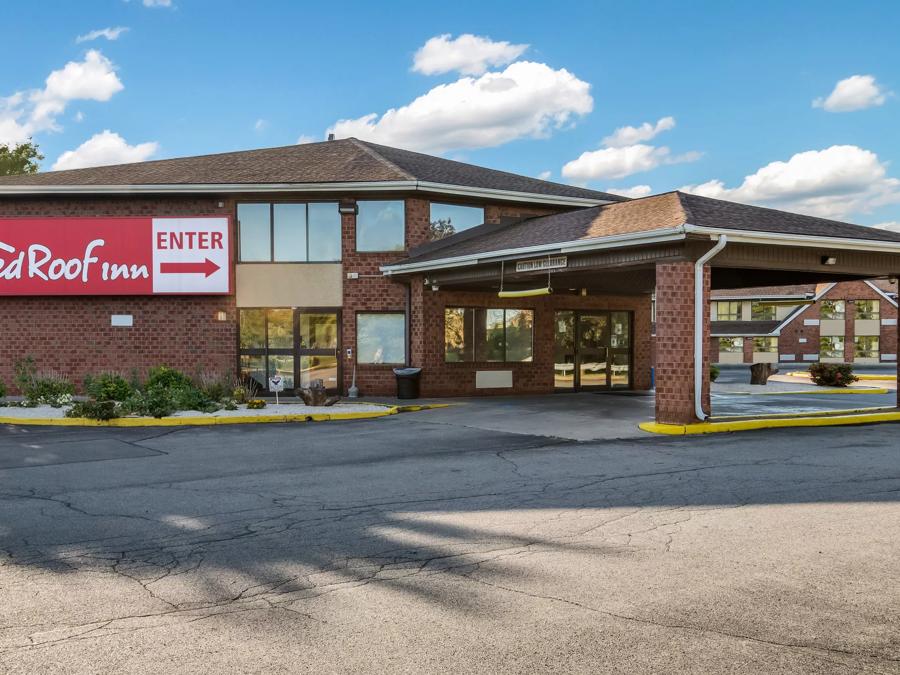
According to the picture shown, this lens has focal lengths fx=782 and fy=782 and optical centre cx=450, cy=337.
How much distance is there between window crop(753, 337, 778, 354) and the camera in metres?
59.2

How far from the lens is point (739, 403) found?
1972cm

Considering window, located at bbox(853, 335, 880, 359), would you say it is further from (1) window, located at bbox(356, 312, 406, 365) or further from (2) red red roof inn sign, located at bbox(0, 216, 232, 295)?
(2) red red roof inn sign, located at bbox(0, 216, 232, 295)

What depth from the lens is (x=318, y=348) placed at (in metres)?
21.4

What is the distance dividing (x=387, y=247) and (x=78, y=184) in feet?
27.7

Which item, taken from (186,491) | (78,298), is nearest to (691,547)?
(186,491)

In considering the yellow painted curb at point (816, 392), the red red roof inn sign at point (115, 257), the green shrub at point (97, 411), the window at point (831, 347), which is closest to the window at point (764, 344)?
the window at point (831, 347)

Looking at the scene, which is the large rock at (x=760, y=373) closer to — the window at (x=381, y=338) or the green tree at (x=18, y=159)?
the window at (x=381, y=338)

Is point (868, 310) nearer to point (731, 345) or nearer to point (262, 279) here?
point (731, 345)

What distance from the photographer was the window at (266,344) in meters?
21.4

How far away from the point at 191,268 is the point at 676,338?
13176 millimetres

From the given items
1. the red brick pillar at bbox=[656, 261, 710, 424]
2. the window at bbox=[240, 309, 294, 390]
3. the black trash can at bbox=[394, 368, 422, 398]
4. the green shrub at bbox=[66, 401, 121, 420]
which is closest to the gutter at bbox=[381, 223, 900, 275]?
the red brick pillar at bbox=[656, 261, 710, 424]

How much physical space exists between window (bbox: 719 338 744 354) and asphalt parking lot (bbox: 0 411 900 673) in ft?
168

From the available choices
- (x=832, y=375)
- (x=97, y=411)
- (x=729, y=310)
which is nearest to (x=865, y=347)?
(x=729, y=310)

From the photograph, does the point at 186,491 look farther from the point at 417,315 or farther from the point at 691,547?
the point at 417,315
